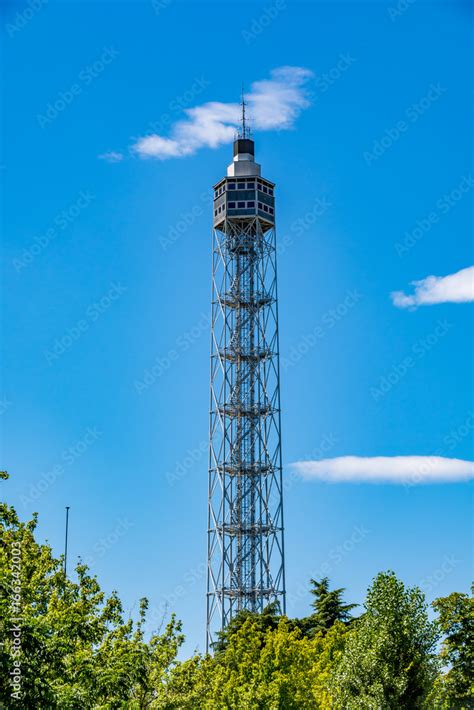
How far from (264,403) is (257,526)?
8.48m

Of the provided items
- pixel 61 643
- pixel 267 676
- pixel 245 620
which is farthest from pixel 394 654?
pixel 245 620

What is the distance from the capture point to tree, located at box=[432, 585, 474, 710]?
46094 mm

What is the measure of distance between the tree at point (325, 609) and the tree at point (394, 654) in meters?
21.8

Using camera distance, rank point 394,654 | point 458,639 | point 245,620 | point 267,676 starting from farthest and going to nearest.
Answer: point 245,620 < point 458,639 < point 267,676 < point 394,654

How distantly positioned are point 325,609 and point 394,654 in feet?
80.9

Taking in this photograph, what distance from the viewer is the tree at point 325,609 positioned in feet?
179

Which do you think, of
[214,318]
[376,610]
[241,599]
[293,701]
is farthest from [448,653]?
[214,318]

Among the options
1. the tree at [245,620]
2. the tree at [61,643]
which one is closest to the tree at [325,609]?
the tree at [245,620]

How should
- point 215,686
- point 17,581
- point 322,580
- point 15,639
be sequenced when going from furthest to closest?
point 322,580, point 215,686, point 17,581, point 15,639

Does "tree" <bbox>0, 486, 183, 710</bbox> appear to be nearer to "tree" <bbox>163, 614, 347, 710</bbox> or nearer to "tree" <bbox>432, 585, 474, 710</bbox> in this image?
"tree" <bbox>163, 614, 347, 710</bbox>

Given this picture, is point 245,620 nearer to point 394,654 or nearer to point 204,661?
point 204,661

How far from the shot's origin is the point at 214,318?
73125 millimetres

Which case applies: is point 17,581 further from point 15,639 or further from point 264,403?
point 264,403

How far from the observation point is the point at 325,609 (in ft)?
183
